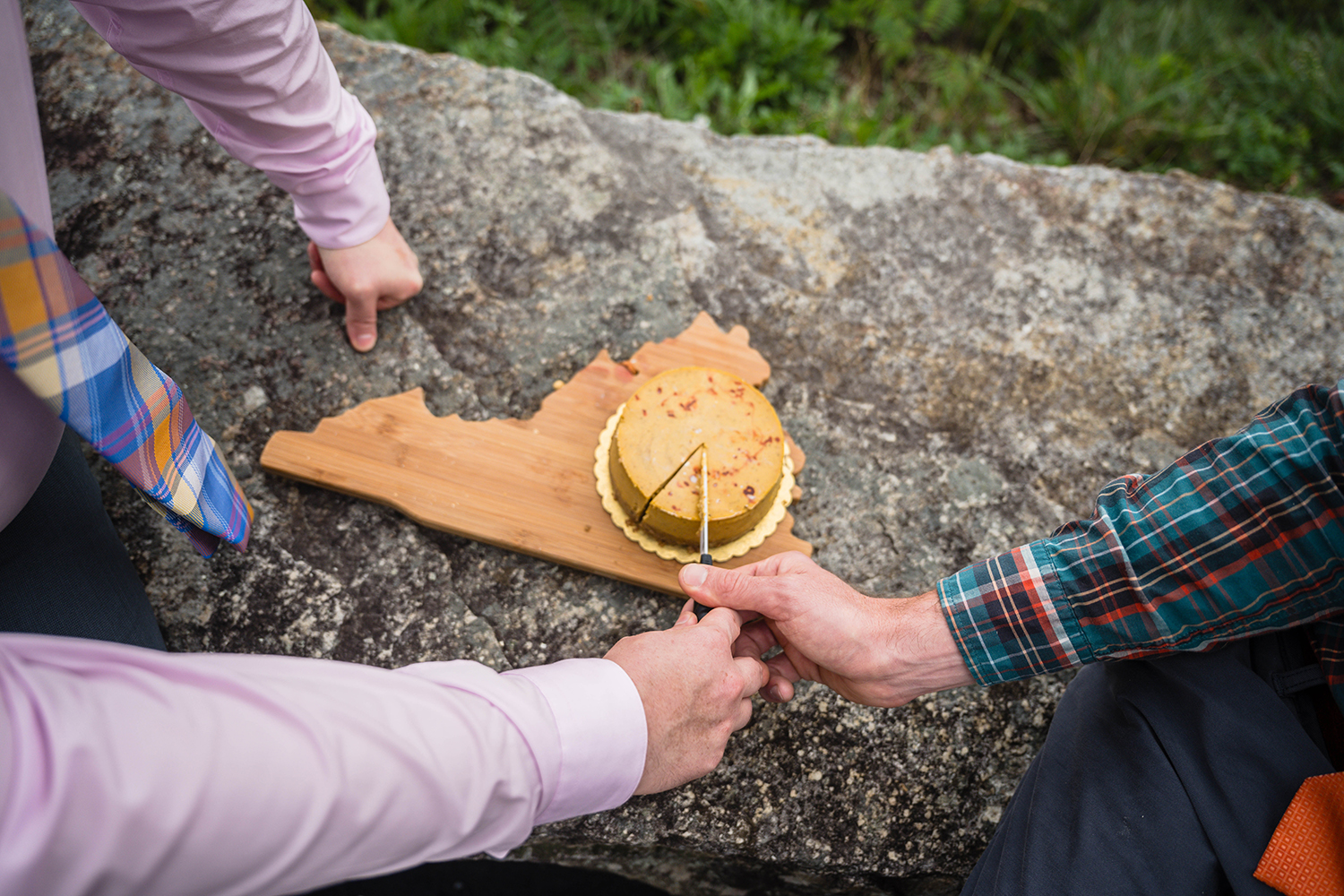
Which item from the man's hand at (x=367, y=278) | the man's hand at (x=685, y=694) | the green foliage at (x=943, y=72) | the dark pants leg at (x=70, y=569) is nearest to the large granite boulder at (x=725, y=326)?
the man's hand at (x=367, y=278)

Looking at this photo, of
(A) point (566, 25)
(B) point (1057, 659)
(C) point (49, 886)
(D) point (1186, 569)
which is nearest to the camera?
(C) point (49, 886)

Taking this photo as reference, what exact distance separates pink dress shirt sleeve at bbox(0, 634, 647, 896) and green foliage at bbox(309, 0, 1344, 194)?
2775mm

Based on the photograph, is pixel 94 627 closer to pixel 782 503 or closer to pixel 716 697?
pixel 716 697

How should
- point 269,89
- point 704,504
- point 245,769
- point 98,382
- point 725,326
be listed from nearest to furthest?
point 245,769, point 98,382, point 269,89, point 704,504, point 725,326

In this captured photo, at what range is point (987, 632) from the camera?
1.55 metres

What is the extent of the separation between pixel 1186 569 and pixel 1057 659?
1.00 feet

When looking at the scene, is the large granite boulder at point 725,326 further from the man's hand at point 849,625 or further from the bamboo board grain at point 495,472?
the man's hand at point 849,625

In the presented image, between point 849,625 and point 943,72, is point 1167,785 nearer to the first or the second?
point 849,625

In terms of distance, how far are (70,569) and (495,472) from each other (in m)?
0.91

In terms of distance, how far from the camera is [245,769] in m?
0.94

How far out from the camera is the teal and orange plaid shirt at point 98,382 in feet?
3.58

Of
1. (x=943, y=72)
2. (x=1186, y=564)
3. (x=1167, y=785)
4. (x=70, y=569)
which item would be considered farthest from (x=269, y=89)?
(x=943, y=72)

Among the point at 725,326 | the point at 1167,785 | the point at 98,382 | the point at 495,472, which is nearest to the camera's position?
the point at 98,382

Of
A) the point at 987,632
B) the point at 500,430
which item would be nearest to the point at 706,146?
the point at 500,430
